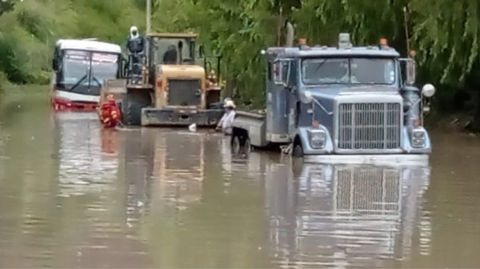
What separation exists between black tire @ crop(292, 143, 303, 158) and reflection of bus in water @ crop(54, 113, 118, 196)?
137 inches

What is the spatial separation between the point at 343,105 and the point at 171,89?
561 inches

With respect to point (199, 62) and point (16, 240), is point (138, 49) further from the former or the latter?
point (16, 240)

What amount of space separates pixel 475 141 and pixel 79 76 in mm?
25801

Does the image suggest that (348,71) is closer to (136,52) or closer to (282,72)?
(282,72)

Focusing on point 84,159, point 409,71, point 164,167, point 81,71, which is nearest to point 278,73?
point 409,71

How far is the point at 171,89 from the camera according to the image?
36812 mm

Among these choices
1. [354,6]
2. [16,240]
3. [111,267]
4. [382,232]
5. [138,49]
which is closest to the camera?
[111,267]

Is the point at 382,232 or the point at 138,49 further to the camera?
the point at 138,49

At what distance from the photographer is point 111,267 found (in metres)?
11.9

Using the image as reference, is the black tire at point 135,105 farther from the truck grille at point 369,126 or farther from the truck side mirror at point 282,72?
the truck grille at point 369,126

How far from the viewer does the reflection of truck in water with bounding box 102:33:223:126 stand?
36.1 meters

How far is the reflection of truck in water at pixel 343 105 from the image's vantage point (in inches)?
915

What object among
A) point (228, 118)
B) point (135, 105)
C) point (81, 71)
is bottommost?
point (81, 71)

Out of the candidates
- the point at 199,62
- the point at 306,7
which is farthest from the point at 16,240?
the point at 199,62
